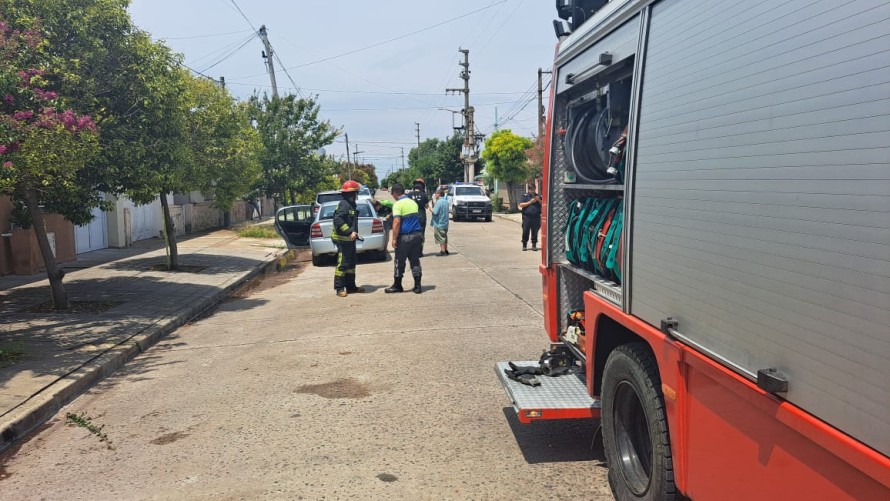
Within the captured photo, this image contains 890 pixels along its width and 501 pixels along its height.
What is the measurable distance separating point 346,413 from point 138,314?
17.7 ft

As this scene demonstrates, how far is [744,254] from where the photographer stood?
229cm

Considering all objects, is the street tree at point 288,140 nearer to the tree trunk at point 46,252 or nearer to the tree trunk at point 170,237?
the tree trunk at point 170,237

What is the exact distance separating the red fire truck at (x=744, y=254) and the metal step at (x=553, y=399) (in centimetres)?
2

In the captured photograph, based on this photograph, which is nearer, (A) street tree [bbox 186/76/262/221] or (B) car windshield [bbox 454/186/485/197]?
(A) street tree [bbox 186/76/262/221]

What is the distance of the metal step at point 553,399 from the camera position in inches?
160

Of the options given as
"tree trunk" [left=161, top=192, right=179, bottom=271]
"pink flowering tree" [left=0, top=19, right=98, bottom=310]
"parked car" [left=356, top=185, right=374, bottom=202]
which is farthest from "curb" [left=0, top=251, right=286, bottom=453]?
"parked car" [left=356, top=185, right=374, bottom=202]

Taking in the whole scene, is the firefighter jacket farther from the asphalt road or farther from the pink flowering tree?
the pink flowering tree

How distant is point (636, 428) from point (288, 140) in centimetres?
2462

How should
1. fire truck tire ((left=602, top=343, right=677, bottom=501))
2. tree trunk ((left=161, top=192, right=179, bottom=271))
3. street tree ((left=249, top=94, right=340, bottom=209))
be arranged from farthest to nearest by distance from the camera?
street tree ((left=249, top=94, right=340, bottom=209))
tree trunk ((left=161, top=192, right=179, bottom=271))
fire truck tire ((left=602, top=343, right=677, bottom=501))

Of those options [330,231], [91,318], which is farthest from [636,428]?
[330,231]

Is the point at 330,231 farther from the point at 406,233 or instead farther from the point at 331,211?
the point at 406,233

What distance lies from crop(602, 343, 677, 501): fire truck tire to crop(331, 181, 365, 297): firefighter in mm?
7501

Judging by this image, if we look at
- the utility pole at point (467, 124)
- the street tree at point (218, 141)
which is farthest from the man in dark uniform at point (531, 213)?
the utility pole at point (467, 124)

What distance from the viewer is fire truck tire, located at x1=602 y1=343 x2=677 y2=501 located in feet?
9.96
